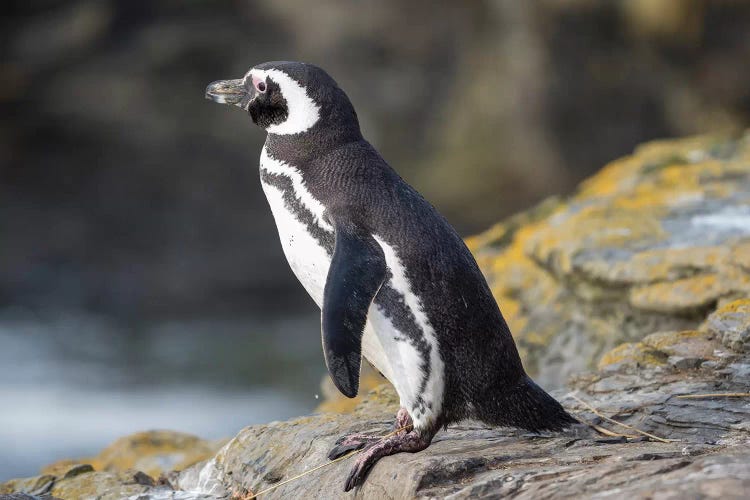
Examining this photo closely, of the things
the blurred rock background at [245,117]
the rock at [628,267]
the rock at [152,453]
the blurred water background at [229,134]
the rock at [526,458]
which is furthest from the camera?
the blurred rock background at [245,117]

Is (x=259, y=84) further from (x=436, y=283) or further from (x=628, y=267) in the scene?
(x=628, y=267)

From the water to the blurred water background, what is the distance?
27 mm

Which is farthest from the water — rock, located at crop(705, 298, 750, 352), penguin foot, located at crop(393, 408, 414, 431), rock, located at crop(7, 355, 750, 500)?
penguin foot, located at crop(393, 408, 414, 431)

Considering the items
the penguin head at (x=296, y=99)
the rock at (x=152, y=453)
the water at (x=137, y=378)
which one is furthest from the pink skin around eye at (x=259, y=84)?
the water at (x=137, y=378)

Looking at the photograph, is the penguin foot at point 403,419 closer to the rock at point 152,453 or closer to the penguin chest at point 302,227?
the penguin chest at point 302,227

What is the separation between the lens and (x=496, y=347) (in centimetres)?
232

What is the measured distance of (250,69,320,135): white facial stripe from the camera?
2.46 meters

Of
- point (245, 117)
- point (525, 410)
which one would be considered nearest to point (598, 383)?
point (525, 410)

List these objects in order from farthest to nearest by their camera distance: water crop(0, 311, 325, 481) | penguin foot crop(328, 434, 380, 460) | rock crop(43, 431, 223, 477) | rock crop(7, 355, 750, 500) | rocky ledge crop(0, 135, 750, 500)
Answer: water crop(0, 311, 325, 481) < rock crop(43, 431, 223, 477) < penguin foot crop(328, 434, 380, 460) < rocky ledge crop(0, 135, 750, 500) < rock crop(7, 355, 750, 500)

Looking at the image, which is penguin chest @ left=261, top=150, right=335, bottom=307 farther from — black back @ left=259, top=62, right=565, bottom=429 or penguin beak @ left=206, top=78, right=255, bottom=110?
penguin beak @ left=206, top=78, right=255, bottom=110

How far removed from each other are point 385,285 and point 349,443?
0.43 m

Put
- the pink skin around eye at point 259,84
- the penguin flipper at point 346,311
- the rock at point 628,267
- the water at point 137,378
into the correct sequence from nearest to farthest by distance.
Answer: the penguin flipper at point 346,311, the pink skin around eye at point 259,84, the rock at point 628,267, the water at point 137,378

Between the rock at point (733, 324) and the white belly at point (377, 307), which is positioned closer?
the white belly at point (377, 307)

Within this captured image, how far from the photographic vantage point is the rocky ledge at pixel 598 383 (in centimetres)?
201
